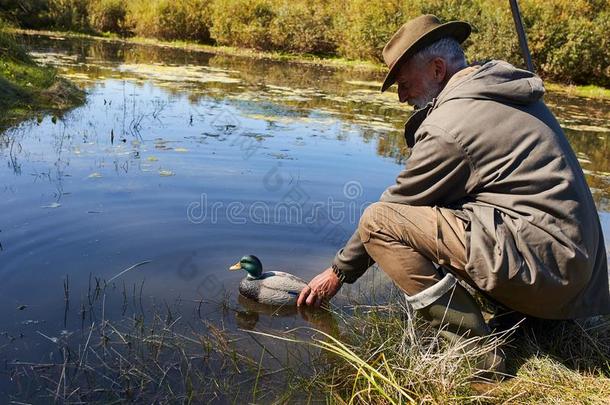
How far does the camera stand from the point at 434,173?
2.73 metres

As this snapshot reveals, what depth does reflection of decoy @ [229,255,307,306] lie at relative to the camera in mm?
3734

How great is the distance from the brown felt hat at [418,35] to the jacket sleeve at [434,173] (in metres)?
0.51

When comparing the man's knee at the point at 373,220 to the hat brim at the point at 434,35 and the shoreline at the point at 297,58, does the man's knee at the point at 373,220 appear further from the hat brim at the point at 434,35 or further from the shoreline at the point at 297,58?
the shoreline at the point at 297,58

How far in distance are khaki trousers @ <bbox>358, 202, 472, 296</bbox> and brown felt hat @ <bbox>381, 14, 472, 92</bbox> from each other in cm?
81

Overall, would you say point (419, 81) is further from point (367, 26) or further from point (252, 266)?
point (367, 26)

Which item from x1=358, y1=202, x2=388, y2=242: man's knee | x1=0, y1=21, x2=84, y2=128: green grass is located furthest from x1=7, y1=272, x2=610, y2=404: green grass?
x1=0, y1=21, x2=84, y2=128: green grass

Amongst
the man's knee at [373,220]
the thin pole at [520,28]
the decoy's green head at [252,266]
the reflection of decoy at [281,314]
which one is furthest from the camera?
A: the thin pole at [520,28]

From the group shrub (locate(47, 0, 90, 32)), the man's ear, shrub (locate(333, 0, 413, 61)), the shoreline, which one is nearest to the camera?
the man's ear

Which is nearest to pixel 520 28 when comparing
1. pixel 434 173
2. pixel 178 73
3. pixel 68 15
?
pixel 434 173

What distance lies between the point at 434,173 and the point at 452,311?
2.34 ft

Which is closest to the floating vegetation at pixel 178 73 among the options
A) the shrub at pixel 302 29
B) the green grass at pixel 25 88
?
the green grass at pixel 25 88

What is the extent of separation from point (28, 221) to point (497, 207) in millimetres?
3780

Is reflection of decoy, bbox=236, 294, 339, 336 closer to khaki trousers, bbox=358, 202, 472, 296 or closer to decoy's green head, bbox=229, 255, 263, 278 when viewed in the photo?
decoy's green head, bbox=229, 255, 263, 278

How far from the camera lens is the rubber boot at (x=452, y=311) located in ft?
9.20
